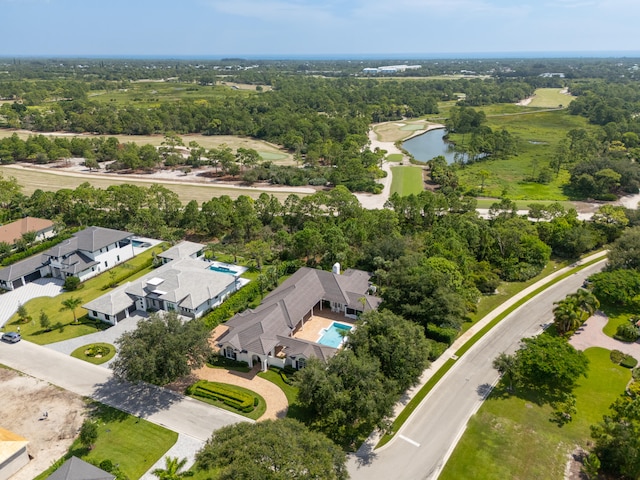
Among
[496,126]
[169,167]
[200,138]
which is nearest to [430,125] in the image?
[496,126]

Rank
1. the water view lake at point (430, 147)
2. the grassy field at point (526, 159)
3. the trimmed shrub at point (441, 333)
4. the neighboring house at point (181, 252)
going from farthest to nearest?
1. the water view lake at point (430, 147)
2. the grassy field at point (526, 159)
3. the neighboring house at point (181, 252)
4. the trimmed shrub at point (441, 333)

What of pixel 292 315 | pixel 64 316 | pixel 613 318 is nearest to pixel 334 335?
A: pixel 292 315

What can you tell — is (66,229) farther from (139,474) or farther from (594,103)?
(594,103)

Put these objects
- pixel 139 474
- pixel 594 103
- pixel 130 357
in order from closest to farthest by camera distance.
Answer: pixel 139 474
pixel 130 357
pixel 594 103

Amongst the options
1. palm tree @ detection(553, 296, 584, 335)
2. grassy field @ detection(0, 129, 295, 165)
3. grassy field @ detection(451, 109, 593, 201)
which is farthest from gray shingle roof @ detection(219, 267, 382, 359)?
grassy field @ detection(0, 129, 295, 165)

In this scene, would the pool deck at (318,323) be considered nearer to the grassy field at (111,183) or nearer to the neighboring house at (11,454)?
the neighboring house at (11,454)

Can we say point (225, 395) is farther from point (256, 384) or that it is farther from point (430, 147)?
point (430, 147)

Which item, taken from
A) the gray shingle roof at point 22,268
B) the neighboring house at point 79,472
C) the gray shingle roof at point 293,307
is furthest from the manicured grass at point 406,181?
the neighboring house at point 79,472
